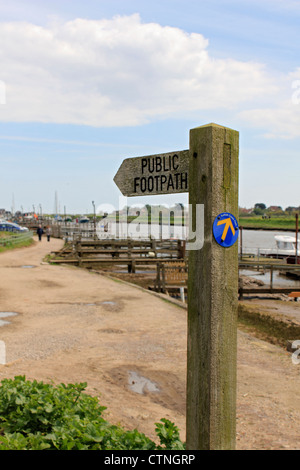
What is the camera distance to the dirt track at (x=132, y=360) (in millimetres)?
5445

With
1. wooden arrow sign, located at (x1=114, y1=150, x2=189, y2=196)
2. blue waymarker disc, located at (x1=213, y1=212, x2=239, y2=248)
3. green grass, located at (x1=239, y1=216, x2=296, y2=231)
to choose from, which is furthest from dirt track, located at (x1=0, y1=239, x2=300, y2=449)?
green grass, located at (x1=239, y1=216, x2=296, y2=231)

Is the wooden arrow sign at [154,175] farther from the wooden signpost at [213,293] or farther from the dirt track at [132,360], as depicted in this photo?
the dirt track at [132,360]

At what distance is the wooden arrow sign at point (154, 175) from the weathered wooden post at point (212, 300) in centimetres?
16

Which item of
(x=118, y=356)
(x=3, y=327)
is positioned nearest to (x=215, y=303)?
(x=118, y=356)

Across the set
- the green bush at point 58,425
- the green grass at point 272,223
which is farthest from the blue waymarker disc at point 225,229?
the green grass at point 272,223

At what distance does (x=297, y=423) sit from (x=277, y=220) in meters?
140

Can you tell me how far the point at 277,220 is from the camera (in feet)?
460

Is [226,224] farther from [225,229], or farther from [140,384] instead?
[140,384]

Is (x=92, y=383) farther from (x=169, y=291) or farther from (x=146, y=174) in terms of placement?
(x=169, y=291)

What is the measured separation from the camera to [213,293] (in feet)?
9.97

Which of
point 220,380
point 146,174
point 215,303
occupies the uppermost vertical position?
point 146,174

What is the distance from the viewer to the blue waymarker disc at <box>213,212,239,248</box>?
3.02 m

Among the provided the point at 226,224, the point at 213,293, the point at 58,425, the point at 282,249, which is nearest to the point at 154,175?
the point at 226,224

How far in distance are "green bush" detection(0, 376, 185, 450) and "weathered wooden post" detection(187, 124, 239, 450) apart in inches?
22.4
